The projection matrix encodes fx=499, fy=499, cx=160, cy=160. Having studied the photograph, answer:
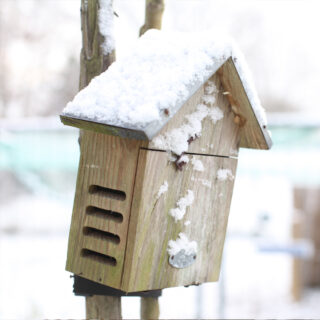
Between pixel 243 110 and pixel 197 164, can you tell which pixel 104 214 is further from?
pixel 243 110

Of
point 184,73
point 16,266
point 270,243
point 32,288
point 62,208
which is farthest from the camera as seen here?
point 62,208

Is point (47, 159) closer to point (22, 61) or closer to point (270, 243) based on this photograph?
point (270, 243)

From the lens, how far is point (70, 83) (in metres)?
12.5

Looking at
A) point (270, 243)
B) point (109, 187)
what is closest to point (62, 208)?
point (270, 243)

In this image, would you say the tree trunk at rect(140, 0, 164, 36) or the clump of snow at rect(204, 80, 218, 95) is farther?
the tree trunk at rect(140, 0, 164, 36)

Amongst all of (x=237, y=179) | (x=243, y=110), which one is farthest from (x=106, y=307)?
(x=237, y=179)

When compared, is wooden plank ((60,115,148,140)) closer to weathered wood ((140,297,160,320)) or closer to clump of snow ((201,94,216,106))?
clump of snow ((201,94,216,106))

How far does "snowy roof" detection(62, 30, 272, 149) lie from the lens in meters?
1.19

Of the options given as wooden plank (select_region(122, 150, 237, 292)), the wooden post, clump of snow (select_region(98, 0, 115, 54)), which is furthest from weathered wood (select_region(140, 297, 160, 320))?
clump of snow (select_region(98, 0, 115, 54))

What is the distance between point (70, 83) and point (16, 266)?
643 cm

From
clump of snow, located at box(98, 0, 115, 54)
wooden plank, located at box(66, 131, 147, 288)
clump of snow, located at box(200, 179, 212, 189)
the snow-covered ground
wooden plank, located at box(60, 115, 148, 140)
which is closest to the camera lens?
wooden plank, located at box(60, 115, 148, 140)

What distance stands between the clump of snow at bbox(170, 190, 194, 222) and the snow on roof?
0.27 meters

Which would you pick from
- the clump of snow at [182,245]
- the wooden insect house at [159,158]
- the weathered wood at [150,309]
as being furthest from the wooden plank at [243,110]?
the weathered wood at [150,309]

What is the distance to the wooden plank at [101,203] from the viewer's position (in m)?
1.29
